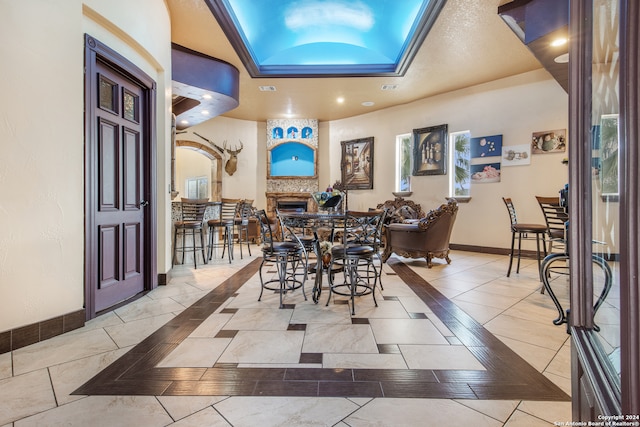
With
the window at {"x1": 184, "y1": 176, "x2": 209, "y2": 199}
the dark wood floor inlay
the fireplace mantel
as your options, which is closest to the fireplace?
the fireplace mantel

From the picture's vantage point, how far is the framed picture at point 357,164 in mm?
7301

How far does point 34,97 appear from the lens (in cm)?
198

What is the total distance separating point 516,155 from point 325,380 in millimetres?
5152

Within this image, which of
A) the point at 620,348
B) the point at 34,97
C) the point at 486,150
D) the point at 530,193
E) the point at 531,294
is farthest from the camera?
the point at 486,150

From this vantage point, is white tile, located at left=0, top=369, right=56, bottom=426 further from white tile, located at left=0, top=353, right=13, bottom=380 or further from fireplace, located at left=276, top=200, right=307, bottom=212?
fireplace, located at left=276, top=200, right=307, bottom=212

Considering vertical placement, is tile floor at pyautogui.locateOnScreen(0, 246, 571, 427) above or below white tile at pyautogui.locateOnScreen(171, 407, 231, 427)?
above

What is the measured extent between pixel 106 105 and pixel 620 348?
3366 millimetres

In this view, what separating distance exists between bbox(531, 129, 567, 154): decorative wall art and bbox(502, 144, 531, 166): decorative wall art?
0.32 feet

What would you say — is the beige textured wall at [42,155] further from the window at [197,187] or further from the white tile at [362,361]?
the window at [197,187]

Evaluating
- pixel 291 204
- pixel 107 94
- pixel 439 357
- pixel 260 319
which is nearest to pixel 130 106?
pixel 107 94

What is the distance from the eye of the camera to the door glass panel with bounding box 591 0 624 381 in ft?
2.16

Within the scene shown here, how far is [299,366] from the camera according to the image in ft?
5.51

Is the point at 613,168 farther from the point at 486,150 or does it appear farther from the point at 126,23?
the point at 486,150

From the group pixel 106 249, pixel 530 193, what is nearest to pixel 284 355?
pixel 106 249
